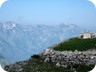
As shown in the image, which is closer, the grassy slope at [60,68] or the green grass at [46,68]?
the green grass at [46,68]

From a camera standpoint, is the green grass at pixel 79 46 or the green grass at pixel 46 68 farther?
the green grass at pixel 79 46

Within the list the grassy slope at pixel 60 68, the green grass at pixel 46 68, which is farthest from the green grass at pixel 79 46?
the green grass at pixel 46 68

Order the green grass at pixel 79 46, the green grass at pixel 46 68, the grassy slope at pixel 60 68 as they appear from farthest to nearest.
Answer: the green grass at pixel 79 46, the grassy slope at pixel 60 68, the green grass at pixel 46 68

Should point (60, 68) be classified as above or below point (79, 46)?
below

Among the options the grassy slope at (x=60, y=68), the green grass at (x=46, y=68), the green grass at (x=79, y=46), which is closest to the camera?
the green grass at (x=46, y=68)

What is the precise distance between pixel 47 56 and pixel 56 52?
910 mm

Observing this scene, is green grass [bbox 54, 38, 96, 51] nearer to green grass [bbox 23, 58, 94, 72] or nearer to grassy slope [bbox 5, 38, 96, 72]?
grassy slope [bbox 5, 38, 96, 72]

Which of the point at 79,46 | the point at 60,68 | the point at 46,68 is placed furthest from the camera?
the point at 79,46

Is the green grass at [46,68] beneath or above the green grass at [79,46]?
beneath

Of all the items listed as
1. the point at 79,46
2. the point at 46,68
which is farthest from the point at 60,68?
the point at 79,46

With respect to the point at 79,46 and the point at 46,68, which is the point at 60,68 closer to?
the point at 46,68

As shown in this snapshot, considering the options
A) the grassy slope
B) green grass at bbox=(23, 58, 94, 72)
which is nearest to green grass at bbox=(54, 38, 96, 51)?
the grassy slope

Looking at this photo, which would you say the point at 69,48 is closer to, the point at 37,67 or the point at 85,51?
the point at 85,51

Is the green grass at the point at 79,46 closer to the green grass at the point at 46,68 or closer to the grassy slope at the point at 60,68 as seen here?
the grassy slope at the point at 60,68
